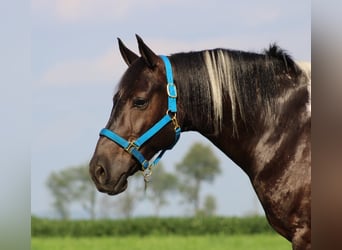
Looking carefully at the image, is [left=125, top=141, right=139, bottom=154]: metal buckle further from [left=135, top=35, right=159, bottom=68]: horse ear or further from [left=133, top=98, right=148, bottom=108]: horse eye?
[left=135, top=35, right=159, bottom=68]: horse ear

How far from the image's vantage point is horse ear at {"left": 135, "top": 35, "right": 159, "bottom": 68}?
3.13 metres

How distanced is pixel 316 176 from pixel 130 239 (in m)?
11.7

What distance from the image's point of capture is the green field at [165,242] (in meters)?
12.9

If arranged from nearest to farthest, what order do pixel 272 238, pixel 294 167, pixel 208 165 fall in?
pixel 294 167
pixel 208 165
pixel 272 238

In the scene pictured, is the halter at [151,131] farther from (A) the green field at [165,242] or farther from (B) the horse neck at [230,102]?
(A) the green field at [165,242]

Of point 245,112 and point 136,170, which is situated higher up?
point 245,112

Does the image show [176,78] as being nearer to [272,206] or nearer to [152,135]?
[152,135]

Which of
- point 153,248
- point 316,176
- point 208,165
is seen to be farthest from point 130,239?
point 316,176

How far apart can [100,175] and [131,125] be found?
13.8 inches

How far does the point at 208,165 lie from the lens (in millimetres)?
12141

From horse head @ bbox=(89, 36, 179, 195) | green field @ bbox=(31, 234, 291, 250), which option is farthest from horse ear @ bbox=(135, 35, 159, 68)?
green field @ bbox=(31, 234, 291, 250)

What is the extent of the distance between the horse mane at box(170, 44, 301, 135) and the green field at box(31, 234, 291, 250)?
10.0 meters

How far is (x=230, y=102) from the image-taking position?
10.6 feet

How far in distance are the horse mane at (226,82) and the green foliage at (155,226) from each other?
10.4 meters
